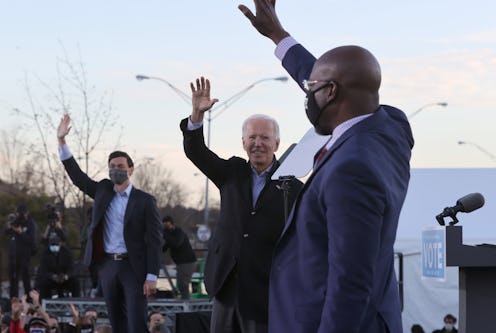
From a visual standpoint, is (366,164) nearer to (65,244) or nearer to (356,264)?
(356,264)

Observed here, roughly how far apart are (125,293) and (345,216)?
587 cm

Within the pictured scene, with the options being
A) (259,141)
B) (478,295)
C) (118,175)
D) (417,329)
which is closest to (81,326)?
(118,175)

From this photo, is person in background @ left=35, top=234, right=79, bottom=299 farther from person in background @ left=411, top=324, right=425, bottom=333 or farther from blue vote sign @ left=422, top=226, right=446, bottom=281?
blue vote sign @ left=422, top=226, right=446, bottom=281

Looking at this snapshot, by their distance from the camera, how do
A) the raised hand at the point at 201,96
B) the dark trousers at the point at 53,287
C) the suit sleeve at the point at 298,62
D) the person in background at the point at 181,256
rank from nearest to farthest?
the suit sleeve at the point at 298,62 → the raised hand at the point at 201,96 → the person in background at the point at 181,256 → the dark trousers at the point at 53,287

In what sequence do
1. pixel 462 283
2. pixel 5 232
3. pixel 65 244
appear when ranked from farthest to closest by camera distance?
pixel 5 232
pixel 65 244
pixel 462 283

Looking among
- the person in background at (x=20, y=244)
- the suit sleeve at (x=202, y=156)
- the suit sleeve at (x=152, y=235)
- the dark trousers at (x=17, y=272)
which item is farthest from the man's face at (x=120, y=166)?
the dark trousers at (x=17, y=272)

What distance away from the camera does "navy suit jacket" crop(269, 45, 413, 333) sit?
3297 mm

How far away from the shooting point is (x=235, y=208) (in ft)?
20.2

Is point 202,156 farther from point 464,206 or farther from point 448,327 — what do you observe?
point 448,327

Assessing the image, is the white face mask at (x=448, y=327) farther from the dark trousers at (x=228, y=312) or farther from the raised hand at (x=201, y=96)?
the raised hand at (x=201, y=96)

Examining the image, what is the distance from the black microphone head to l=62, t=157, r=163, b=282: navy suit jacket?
428 cm

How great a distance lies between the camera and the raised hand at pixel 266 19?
4.78 metres

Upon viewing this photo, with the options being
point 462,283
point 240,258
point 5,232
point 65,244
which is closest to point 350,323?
point 462,283

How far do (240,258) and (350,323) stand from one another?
2.76 m
